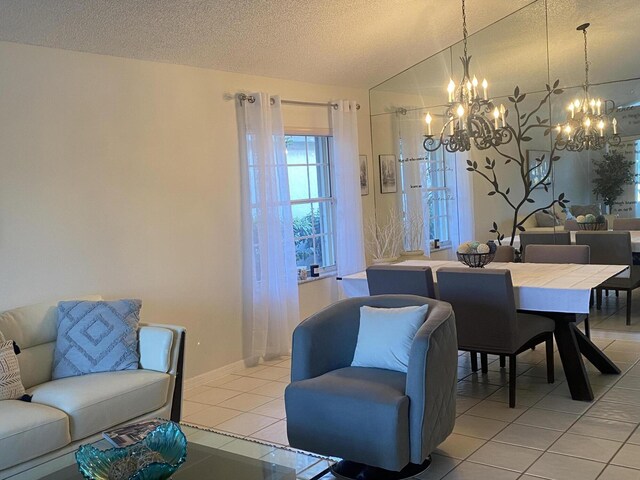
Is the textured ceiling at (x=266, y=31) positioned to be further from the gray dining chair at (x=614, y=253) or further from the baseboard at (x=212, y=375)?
the baseboard at (x=212, y=375)

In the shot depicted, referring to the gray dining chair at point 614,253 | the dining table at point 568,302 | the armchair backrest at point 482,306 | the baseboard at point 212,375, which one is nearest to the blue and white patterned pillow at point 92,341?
the baseboard at point 212,375

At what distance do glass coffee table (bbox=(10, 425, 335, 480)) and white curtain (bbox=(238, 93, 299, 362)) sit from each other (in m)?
2.42

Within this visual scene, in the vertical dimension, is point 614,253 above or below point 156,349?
above

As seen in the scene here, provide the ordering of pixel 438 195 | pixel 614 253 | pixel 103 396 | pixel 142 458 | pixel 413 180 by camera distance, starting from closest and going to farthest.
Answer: pixel 142 458, pixel 103 396, pixel 614 253, pixel 438 195, pixel 413 180

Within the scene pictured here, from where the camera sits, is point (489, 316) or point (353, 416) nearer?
point (353, 416)

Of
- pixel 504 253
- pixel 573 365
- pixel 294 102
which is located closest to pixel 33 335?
pixel 294 102

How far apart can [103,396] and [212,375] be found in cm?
173

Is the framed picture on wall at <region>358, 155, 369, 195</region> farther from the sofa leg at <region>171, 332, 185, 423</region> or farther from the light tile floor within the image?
the sofa leg at <region>171, 332, 185, 423</region>

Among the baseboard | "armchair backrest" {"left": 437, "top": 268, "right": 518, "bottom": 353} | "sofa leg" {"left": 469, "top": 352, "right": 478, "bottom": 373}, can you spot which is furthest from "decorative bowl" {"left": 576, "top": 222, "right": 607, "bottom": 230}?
the baseboard

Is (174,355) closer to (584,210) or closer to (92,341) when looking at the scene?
(92,341)

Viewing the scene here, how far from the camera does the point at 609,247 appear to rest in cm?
512

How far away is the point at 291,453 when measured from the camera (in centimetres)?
254

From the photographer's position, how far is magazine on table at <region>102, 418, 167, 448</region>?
2393mm

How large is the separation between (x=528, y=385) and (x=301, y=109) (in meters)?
3.10
